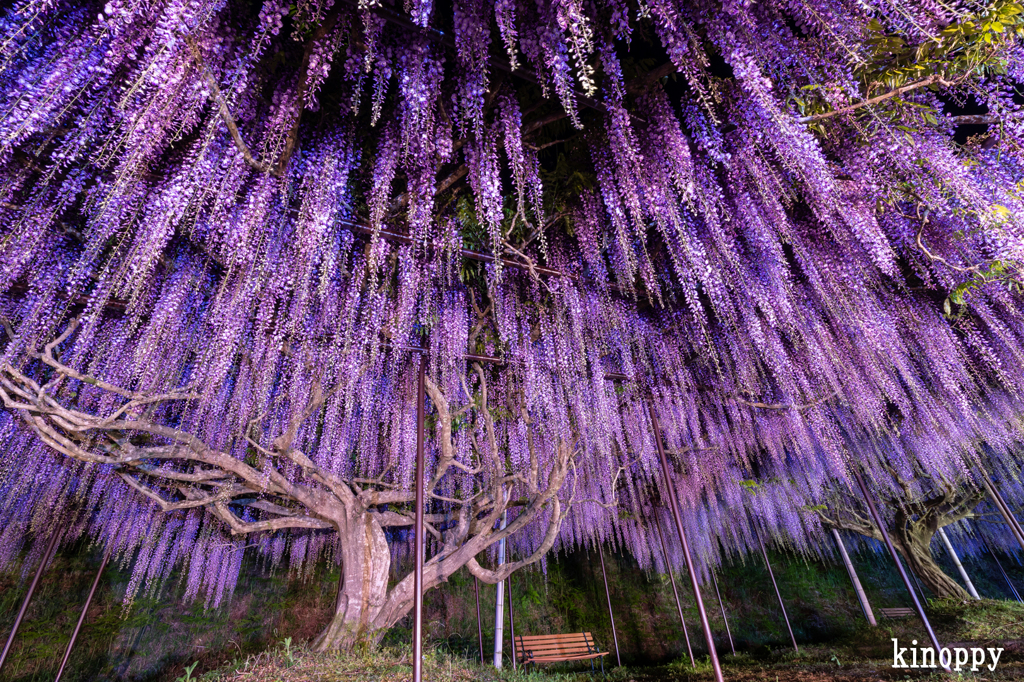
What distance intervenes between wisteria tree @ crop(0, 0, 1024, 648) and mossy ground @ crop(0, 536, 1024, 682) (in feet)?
4.68

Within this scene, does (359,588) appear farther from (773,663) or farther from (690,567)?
(773,663)

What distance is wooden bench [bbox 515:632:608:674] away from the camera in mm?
6641

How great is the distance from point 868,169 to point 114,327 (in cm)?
652

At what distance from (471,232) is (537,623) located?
8989 mm

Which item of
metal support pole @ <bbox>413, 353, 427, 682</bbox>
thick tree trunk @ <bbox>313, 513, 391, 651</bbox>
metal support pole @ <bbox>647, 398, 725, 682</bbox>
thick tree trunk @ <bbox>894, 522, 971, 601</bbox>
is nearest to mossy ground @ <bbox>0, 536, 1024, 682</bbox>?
thick tree trunk @ <bbox>313, 513, 391, 651</bbox>

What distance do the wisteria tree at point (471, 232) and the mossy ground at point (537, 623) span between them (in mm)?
1426

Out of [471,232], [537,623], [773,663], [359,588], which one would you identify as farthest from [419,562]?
[537,623]

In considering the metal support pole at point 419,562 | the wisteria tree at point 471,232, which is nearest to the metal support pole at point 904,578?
the wisteria tree at point 471,232

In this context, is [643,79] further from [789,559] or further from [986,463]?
[789,559]

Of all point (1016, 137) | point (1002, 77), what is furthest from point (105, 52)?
point (1016, 137)

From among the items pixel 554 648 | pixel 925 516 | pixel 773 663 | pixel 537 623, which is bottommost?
pixel 773 663

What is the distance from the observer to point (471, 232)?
130 inches

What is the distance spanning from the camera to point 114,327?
4113 mm

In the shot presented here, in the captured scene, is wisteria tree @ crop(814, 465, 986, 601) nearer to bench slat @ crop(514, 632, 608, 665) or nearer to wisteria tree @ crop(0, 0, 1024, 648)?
wisteria tree @ crop(0, 0, 1024, 648)
